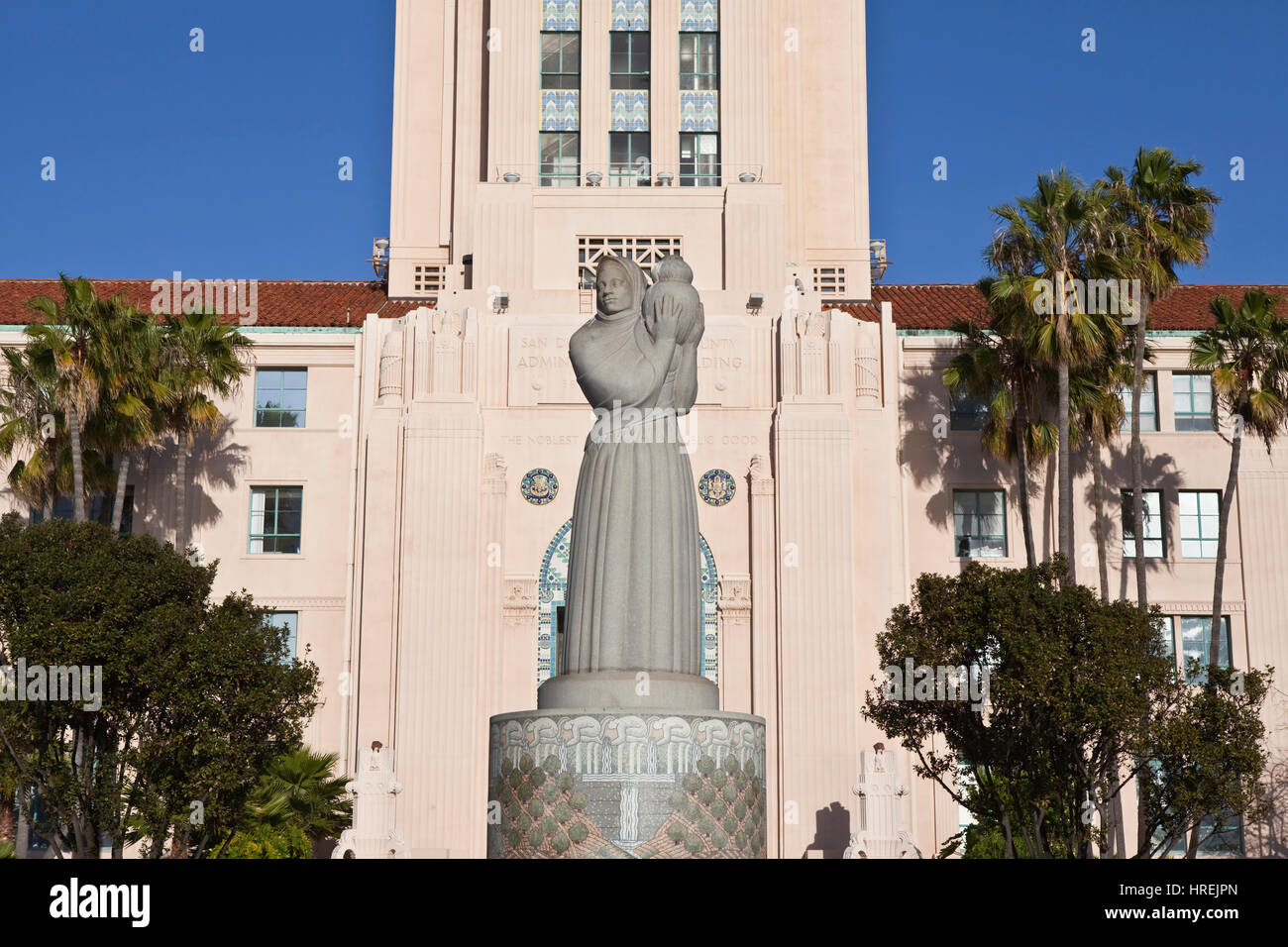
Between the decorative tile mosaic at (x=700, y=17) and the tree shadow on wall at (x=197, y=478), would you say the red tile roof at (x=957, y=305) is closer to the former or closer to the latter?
the decorative tile mosaic at (x=700, y=17)

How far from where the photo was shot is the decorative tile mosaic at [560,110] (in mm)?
42469

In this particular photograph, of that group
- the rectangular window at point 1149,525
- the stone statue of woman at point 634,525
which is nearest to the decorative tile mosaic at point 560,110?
the rectangular window at point 1149,525

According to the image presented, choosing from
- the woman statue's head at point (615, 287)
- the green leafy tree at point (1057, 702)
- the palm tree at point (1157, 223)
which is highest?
the palm tree at point (1157, 223)

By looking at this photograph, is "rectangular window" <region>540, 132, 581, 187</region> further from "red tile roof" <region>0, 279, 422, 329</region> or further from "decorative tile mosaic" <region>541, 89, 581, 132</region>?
"red tile roof" <region>0, 279, 422, 329</region>

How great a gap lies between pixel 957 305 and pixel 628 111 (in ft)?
33.2

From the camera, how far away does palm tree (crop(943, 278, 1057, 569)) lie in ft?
113

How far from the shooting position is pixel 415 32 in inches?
1784

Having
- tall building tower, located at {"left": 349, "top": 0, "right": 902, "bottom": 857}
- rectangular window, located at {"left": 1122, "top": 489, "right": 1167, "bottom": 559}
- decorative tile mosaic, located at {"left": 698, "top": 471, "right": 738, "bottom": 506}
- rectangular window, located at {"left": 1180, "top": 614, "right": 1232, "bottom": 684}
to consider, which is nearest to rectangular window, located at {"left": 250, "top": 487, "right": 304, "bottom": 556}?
tall building tower, located at {"left": 349, "top": 0, "right": 902, "bottom": 857}

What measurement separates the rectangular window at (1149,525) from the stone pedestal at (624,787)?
25261mm

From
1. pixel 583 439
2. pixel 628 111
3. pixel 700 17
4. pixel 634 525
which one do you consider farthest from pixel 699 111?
pixel 634 525

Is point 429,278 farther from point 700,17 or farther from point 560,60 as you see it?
point 700,17

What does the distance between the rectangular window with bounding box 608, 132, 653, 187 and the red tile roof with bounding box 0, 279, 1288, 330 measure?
6073 millimetres

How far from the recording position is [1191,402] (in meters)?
38.5
